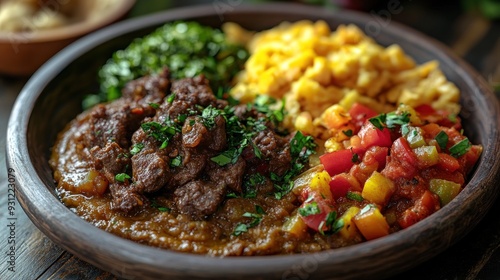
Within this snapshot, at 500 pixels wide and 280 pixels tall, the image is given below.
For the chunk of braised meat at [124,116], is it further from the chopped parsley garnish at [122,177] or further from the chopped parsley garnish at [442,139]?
the chopped parsley garnish at [442,139]

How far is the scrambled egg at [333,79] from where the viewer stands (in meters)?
5.06

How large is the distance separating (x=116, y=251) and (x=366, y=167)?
72.9 inches

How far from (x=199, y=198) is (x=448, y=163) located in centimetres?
182

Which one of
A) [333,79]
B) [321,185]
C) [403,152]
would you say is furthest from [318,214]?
[333,79]

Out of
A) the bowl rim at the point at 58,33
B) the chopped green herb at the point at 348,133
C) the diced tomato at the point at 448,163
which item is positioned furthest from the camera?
the bowl rim at the point at 58,33

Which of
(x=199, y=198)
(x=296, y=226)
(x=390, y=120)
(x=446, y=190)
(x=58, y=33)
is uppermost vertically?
(x=390, y=120)

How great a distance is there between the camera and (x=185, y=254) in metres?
3.57

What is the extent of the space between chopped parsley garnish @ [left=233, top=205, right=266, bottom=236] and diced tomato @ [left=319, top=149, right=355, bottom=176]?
2.00 ft

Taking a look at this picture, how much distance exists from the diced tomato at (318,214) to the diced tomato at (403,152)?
634mm

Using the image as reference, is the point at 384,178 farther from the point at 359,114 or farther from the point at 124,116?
the point at 124,116

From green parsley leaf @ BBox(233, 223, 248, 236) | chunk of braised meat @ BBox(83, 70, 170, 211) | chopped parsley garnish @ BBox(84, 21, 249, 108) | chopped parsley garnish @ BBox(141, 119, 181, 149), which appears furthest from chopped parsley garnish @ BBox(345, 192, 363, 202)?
chopped parsley garnish @ BBox(84, 21, 249, 108)

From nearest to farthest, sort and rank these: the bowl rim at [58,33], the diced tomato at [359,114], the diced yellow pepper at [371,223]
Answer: the diced yellow pepper at [371,223] → the diced tomato at [359,114] → the bowl rim at [58,33]

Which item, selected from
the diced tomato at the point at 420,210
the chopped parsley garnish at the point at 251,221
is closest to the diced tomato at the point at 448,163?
the diced tomato at the point at 420,210

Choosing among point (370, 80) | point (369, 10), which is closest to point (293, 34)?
point (370, 80)
